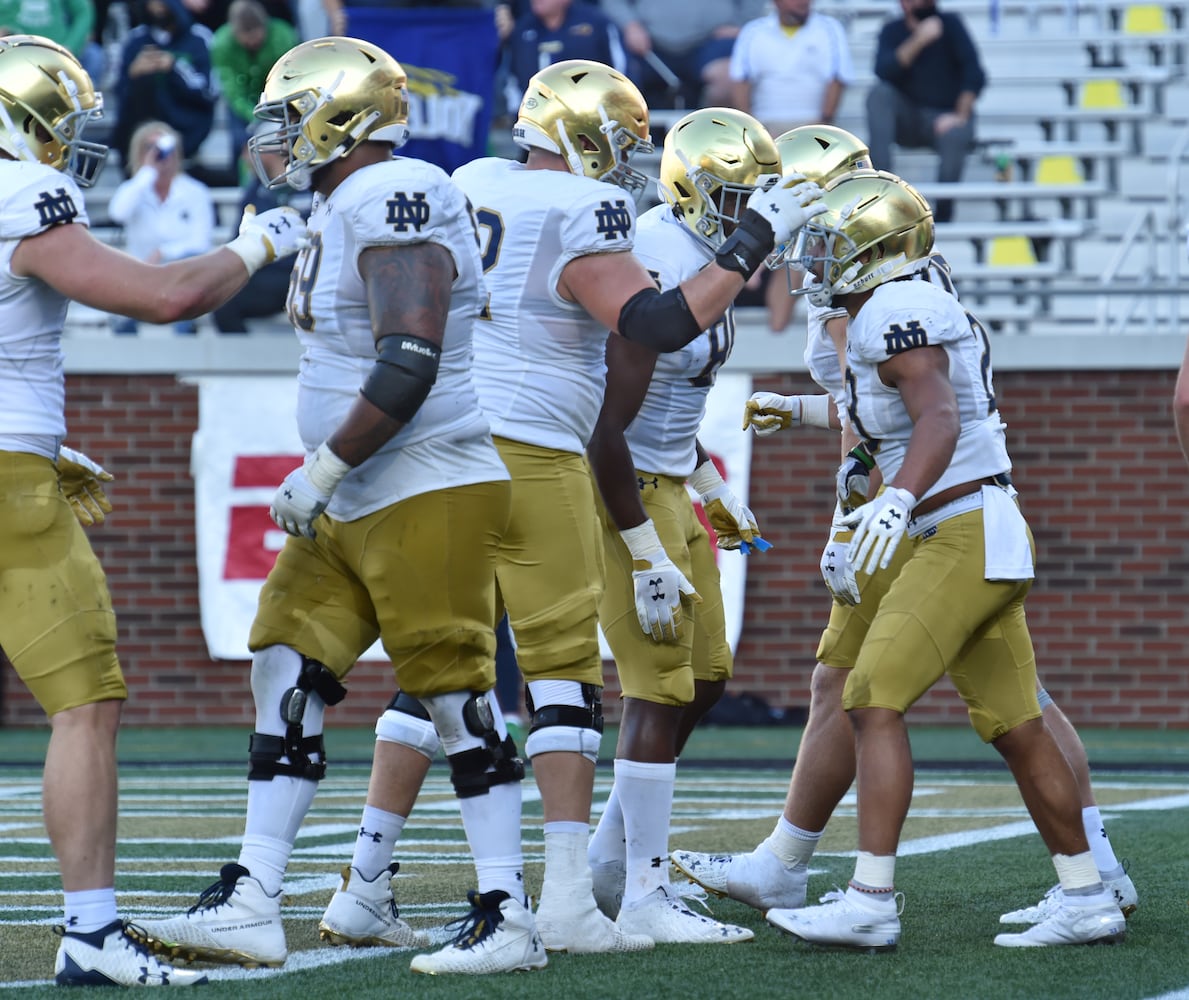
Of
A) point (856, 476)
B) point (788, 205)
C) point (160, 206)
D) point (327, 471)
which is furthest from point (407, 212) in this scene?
point (160, 206)

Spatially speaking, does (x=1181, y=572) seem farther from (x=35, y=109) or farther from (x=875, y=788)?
(x=35, y=109)

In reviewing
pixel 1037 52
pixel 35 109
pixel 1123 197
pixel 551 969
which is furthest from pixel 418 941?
pixel 1037 52

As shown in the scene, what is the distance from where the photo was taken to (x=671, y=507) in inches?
203

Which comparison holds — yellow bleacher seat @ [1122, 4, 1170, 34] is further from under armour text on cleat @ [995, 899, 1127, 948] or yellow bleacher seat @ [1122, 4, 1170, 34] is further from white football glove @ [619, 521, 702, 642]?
under armour text on cleat @ [995, 899, 1127, 948]

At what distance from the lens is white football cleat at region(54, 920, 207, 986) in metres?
4.01

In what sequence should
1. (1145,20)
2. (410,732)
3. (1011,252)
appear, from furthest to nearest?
1. (1145,20)
2. (1011,252)
3. (410,732)

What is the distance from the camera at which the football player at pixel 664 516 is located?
4.80 meters

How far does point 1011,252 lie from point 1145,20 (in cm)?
306

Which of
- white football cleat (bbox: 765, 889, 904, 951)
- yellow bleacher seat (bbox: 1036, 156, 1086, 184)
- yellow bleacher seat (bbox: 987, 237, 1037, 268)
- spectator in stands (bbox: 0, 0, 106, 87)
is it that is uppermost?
spectator in stands (bbox: 0, 0, 106, 87)

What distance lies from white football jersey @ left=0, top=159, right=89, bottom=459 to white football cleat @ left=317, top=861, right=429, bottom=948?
118 centimetres

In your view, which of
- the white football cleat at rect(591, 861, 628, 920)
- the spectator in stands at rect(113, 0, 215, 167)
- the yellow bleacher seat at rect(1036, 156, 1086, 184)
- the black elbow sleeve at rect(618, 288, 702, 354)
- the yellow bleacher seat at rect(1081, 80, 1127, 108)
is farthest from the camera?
the yellow bleacher seat at rect(1081, 80, 1127, 108)

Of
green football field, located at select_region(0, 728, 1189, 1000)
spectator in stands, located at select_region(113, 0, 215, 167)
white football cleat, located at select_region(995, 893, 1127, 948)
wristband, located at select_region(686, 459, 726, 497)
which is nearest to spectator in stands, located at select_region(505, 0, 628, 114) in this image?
spectator in stands, located at select_region(113, 0, 215, 167)

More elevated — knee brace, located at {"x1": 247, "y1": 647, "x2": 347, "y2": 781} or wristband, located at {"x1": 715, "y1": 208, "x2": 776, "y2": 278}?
wristband, located at {"x1": 715, "y1": 208, "x2": 776, "y2": 278}

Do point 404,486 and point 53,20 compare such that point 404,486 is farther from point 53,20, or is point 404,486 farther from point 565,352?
point 53,20
